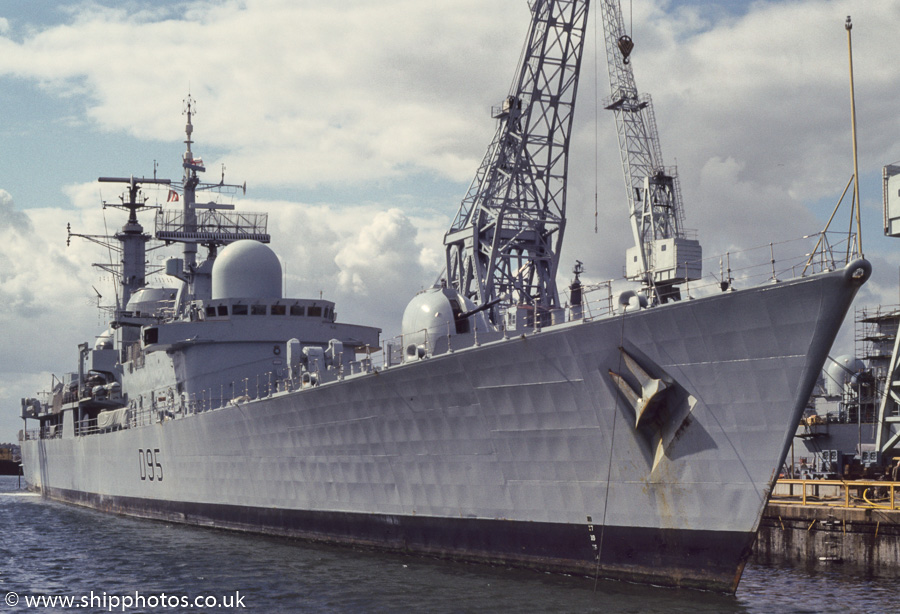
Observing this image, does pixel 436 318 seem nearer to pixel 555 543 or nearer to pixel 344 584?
pixel 555 543

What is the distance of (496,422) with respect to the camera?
15680mm

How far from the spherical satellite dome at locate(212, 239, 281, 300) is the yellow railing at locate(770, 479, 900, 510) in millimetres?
16145

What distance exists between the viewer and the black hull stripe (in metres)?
13.5

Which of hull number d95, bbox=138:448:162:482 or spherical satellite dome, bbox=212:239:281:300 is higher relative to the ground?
spherical satellite dome, bbox=212:239:281:300

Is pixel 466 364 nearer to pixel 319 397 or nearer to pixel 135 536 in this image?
pixel 319 397

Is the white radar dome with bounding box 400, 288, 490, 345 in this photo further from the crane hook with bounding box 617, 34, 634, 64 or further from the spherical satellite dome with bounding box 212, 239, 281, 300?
the crane hook with bounding box 617, 34, 634, 64

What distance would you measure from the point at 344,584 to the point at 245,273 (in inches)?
555

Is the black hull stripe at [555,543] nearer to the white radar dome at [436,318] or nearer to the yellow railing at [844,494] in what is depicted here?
the white radar dome at [436,318]

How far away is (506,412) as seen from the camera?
15516 mm

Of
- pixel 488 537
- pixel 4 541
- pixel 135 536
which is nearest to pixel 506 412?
pixel 488 537

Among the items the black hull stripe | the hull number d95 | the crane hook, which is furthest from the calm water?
the crane hook

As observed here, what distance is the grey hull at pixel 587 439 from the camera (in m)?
12.9

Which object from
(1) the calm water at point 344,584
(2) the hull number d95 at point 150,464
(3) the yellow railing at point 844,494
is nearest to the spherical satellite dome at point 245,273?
(2) the hull number d95 at point 150,464

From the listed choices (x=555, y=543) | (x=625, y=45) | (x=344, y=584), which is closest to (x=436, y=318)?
(x=555, y=543)
